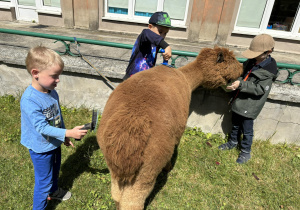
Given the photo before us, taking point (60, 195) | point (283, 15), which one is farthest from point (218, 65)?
point (283, 15)

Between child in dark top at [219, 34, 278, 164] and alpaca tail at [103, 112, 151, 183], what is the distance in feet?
6.26

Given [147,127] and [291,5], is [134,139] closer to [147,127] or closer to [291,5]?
[147,127]

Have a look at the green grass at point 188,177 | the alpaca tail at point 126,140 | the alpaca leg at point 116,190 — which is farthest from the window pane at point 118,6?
the alpaca leg at point 116,190

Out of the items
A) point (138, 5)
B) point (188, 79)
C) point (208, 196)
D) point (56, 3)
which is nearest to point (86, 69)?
point (188, 79)

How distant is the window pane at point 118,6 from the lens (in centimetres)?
809

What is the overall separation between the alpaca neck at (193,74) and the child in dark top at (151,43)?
52 cm

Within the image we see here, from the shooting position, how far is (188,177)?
3.46 meters

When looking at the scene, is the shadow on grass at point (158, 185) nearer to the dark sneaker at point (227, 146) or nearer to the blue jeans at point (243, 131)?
the dark sneaker at point (227, 146)

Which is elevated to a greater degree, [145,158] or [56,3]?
[56,3]

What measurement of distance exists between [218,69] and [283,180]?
2.22 meters

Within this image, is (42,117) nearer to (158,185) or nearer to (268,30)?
(158,185)

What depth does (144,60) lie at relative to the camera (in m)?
3.30

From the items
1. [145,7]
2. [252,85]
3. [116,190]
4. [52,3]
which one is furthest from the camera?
[52,3]

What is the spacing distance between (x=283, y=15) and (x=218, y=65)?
638 centimetres
